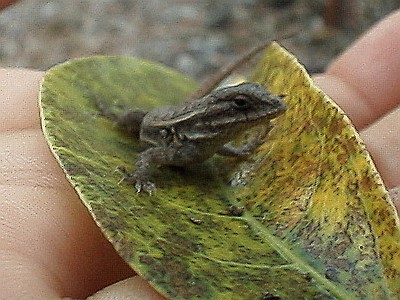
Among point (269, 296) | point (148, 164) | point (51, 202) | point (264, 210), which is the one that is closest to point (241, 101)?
point (148, 164)

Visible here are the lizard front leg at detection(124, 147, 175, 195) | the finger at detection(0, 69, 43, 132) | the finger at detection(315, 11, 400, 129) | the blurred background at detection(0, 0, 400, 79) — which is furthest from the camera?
the blurred background at detection(0, 0, 400, 79)

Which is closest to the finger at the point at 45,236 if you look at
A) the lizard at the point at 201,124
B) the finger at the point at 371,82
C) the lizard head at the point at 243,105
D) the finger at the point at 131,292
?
the finger at the point at 131,292

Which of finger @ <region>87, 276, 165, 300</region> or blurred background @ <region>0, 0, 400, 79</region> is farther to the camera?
blurred background @ <region>0, 0, 400, 79</region>

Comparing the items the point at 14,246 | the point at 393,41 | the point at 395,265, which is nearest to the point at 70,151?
the point at 14,246

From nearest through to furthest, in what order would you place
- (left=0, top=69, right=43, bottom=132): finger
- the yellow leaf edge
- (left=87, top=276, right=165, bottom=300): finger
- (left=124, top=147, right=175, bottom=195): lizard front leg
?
the yellow leaf edge
(left=87, top=276, right=165, bottom=300): finger
(left=124, top=147, right=175, bottom=195): lizard front leg
(left=0, top=69, right=43, bottom=132): finger

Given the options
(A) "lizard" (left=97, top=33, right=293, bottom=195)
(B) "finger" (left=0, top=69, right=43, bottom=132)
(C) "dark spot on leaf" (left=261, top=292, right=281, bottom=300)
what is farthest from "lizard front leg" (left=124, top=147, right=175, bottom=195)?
(C) "dark spot on leaf" (left=261, top=292, right=281, bottom=300)

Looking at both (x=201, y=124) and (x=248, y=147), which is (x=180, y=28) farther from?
(x=248, y=147)

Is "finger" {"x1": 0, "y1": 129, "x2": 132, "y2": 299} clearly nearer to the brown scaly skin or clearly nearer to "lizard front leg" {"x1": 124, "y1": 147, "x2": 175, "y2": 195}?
"lizard front leg" {"x1": 124, "y1": 147, "x2": 175, "y2": 195}

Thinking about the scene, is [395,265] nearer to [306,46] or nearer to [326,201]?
[326,201]

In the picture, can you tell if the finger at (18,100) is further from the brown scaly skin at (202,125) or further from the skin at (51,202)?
the brown scaly skin at (202,125)
